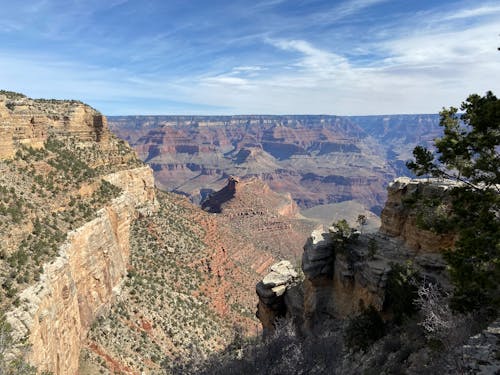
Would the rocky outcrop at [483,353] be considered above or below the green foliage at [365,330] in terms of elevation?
above

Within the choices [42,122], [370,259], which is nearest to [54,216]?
[42,122]

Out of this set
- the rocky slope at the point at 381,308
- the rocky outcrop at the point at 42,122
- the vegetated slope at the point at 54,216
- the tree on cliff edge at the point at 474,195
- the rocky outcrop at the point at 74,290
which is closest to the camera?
the tree on cliff edge at the point at 474,195

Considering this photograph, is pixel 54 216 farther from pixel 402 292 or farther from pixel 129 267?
pixel 402 292

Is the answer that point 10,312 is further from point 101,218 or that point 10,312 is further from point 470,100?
point 470,100

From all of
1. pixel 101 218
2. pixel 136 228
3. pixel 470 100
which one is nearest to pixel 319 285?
pixel 470 100

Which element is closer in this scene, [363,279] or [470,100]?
[470,100]

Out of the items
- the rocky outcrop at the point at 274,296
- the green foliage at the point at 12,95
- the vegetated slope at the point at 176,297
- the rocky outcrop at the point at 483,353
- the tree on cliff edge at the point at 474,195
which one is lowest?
the vegetated slope at the point at 176,297

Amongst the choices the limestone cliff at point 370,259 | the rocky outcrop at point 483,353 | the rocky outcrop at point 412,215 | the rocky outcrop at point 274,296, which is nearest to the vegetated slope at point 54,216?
the rocky outcrop at point 274,296

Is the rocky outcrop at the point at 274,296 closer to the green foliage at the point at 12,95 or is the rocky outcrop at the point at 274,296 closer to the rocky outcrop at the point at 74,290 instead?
the rocky outcrop at the point at 74,290
